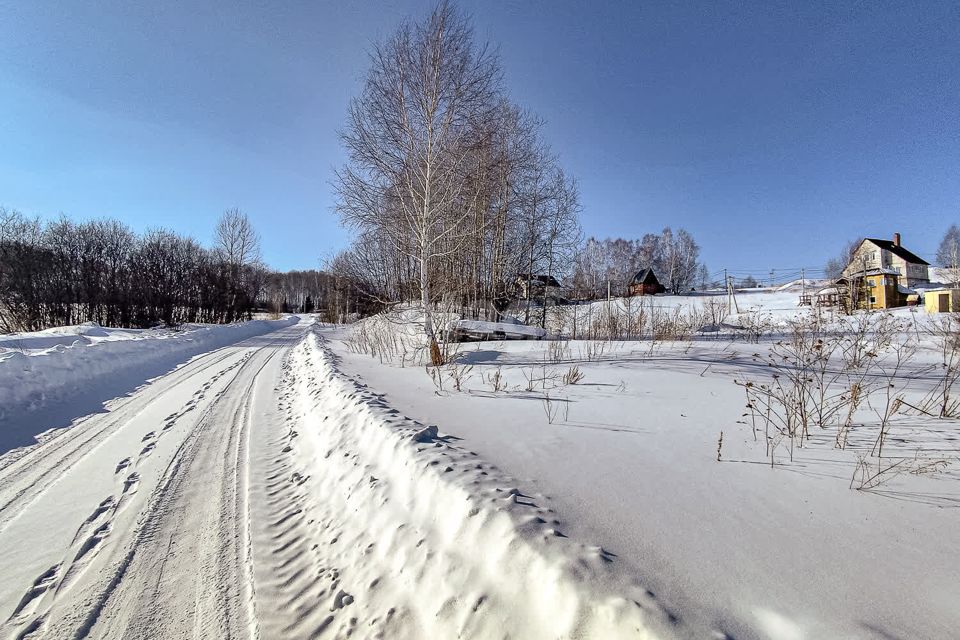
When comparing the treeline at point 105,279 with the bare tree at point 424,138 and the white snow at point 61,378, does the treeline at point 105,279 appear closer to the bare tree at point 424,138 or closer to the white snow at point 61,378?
the white snow at point 61,378

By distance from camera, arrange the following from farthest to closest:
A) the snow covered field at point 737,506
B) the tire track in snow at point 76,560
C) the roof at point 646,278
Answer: the roof at point 646,278
the tire track in snow at point 76,560
the snow covered field at point 737,506

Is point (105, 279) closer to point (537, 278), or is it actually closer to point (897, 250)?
point (537, 278)

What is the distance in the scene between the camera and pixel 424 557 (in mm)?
2123

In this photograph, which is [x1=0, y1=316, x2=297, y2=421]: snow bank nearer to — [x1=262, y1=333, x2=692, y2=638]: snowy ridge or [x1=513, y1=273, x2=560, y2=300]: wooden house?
[x1=262, y1=333, x2=692, y2=638]: snowy ridge

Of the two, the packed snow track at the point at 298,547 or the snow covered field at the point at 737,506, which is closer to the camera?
the snow covered field at the point at 737,506

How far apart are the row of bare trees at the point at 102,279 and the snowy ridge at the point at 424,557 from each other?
26.9 metres

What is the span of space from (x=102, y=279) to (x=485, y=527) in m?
32.5

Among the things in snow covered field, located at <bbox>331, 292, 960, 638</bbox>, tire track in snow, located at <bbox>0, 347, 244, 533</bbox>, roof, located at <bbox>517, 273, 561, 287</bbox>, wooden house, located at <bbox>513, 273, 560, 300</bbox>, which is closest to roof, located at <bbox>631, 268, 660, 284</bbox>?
wooden house, located at <bbox>513, 273, 560, 300</bbox>

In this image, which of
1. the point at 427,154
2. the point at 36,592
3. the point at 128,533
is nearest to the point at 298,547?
the point at 128,533

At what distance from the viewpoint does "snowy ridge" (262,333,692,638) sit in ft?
5.01

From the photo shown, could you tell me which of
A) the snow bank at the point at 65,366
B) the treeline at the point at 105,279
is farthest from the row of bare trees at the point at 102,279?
the snow bank at the point at 65,366

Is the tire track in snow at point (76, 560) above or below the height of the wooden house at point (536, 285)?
below

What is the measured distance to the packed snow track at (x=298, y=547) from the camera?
1.69 m

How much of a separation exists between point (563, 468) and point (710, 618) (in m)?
1.43
